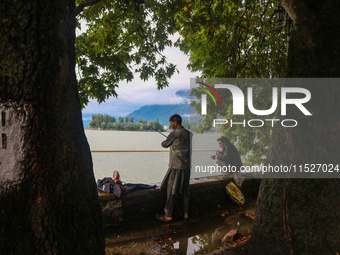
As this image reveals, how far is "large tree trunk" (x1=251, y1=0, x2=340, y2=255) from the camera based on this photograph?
290 centimetres

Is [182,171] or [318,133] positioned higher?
[318,133]

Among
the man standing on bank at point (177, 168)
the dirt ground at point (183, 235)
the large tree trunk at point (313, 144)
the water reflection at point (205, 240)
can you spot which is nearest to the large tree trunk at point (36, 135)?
the large tree trunk at point (313, 144)

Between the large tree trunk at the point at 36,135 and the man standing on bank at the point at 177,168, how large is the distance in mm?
3987

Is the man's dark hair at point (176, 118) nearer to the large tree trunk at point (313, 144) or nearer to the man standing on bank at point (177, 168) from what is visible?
the man standing on bank at point (177, 168)

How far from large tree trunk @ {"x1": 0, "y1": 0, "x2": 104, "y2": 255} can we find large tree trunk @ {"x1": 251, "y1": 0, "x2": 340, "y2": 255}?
224cm

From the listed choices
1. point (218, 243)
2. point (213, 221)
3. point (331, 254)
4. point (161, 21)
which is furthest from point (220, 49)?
point (331, 254)

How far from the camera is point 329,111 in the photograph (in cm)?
292

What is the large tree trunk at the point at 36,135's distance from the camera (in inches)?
77.8

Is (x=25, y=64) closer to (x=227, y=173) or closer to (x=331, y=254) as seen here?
(x=331, y=254)

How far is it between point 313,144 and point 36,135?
2712 mm

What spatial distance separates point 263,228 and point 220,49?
5.28m

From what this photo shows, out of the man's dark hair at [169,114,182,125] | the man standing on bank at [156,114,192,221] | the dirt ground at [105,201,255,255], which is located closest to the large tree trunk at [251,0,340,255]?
the dirt ground at [105,201,255,255]

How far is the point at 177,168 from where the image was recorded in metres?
6.30

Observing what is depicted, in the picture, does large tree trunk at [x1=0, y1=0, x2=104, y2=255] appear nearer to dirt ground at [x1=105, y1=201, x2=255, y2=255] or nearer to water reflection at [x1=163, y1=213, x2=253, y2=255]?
dirt ground at [x1=105, y1=201, x2=255, y2=255]
